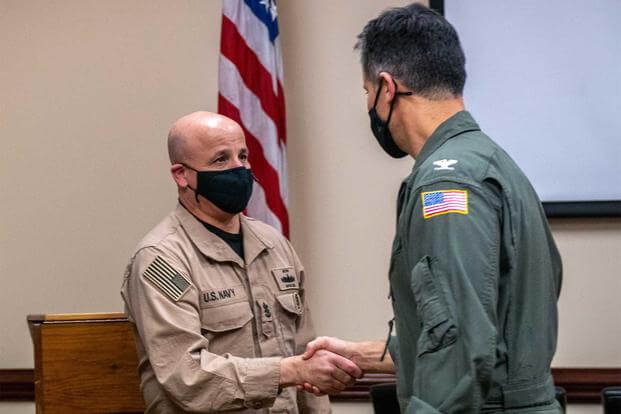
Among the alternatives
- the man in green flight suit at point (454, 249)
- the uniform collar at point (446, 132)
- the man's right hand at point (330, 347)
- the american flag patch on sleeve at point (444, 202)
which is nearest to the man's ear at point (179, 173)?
the man's right hand at point (330, 347)

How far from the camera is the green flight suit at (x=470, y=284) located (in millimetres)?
1855

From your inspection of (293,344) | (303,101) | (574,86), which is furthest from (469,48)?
(293,344)

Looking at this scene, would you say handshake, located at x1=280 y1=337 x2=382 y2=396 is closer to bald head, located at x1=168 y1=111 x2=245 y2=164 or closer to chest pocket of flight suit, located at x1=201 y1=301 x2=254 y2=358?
chest pocket of flight suit, located at x1=201 y1=301 x2=254 y2=358

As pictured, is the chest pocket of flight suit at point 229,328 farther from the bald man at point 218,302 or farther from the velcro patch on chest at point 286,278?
the velcro patch on chest at point 286,278

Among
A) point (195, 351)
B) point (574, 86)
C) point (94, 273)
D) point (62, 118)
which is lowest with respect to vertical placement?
point (94, 273)

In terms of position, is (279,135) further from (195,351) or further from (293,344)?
(195,351)

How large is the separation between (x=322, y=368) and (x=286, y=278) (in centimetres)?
35

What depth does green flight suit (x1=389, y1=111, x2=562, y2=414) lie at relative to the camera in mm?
1855

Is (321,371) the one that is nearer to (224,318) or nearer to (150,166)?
(224,318)

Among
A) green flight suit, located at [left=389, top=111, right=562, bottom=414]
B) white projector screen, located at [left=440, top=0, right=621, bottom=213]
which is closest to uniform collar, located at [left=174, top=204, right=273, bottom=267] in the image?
green flight suit, located at [left=389, top=111, right=562, bottom=414]

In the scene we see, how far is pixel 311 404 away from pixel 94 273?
1577 mm

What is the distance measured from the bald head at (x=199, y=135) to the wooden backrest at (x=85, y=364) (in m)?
0.54

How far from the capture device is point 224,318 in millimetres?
2934

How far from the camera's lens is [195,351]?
2818 mm
